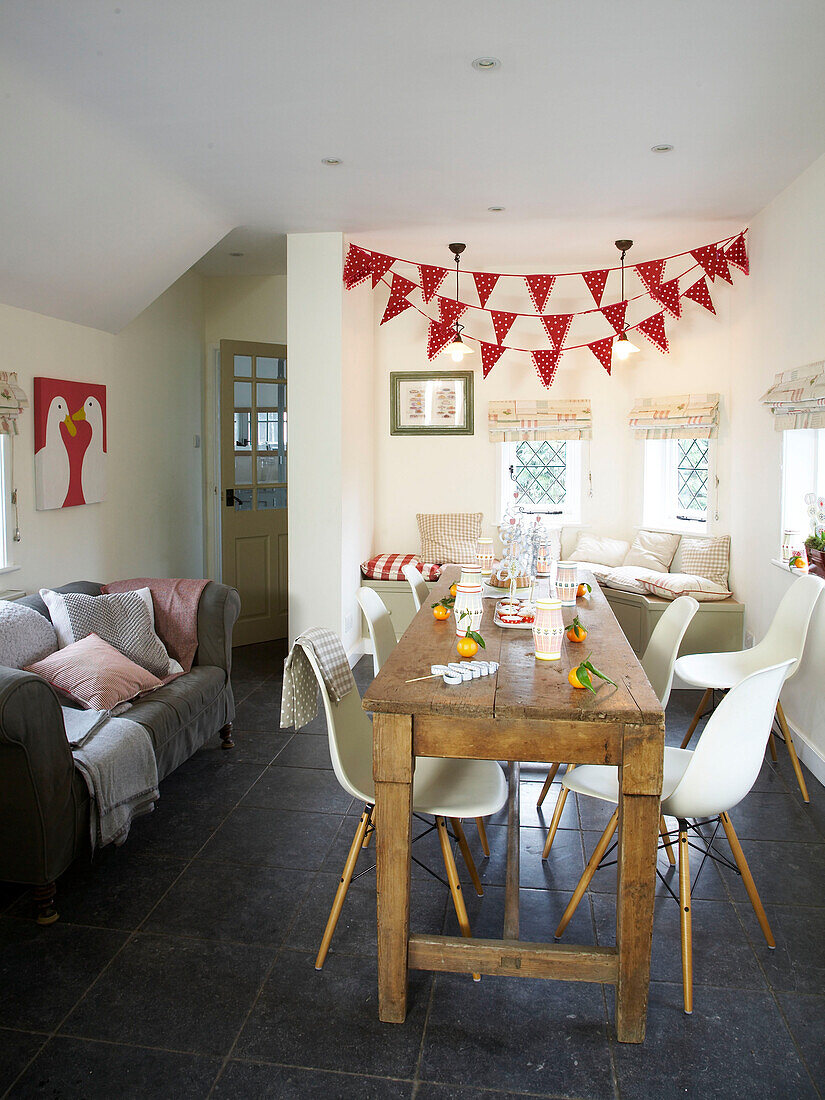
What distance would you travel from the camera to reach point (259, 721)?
439cm

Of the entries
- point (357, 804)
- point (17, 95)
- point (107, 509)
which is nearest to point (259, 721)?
point (357, 804)

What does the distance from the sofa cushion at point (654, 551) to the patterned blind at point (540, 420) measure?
844 millimetres

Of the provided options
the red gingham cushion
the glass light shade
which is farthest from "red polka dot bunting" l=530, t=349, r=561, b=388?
the red gingham cushion

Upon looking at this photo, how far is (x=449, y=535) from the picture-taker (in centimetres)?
609

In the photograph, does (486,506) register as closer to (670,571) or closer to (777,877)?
(670,571)

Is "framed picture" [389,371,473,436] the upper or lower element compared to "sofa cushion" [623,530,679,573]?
upper

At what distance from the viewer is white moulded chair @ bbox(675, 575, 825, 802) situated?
3.38 m

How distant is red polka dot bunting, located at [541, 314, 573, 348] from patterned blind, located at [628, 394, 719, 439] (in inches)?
29.0

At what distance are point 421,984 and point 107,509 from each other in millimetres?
3500

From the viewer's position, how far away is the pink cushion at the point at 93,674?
3234 mm

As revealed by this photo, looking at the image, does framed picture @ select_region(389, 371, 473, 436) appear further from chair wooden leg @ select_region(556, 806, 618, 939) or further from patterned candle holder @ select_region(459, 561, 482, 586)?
chair wooden leg @ select_region(556, 806, 618, 939)

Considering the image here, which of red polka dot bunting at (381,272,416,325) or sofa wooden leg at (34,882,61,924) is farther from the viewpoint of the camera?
red polka dot bunting at (381,272,416,325)

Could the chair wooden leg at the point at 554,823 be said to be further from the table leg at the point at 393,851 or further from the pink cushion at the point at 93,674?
the pink cushion at the point at 93,674

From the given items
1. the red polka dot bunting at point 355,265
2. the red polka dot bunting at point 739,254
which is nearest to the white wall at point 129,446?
the red polka dot bunting at point 355,265
